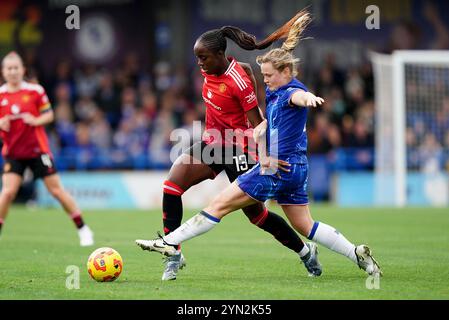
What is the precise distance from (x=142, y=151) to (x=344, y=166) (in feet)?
17.6

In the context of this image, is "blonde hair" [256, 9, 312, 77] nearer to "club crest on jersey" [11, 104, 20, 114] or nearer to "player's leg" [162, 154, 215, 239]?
"player's leg" [162, 154, 215, 239]

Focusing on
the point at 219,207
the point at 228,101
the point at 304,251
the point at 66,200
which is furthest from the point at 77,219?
the point at 219,207

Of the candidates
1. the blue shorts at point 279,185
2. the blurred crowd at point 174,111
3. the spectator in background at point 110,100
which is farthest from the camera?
the spectator in background at point 110,100

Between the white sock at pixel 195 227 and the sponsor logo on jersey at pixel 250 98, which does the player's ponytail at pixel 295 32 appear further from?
the white sock at pixel 195 227

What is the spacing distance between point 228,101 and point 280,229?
4.52 feet

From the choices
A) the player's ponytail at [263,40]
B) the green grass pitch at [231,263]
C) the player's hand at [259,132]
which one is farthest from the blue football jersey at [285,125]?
the green grass pitch at [231,263]

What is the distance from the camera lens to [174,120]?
2492 cm

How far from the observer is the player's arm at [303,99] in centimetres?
760

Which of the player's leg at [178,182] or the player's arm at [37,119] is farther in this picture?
the player's arm at [37,119]

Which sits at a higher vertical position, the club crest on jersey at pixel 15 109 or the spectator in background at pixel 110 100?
the club crest on jersey at pixel 15 109

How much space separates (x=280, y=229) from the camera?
9.02m

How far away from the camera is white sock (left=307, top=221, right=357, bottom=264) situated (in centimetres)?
844

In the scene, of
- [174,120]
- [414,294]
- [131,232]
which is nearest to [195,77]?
[174,120]

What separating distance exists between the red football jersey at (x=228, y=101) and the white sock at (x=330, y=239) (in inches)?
46.0
